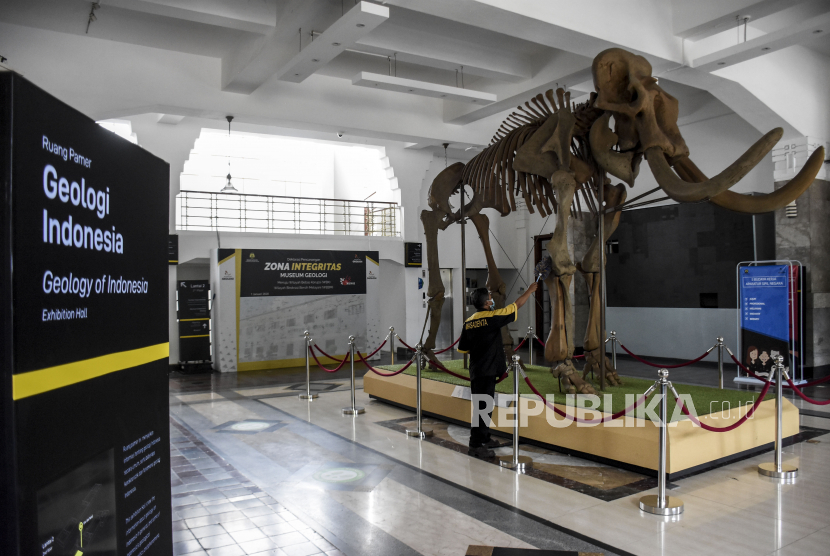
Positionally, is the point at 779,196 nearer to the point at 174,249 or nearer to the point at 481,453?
the point at 481,453

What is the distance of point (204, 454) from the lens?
19.7 ft

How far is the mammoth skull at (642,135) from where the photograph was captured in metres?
4.46

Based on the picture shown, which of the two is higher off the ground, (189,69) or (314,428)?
(189,69)

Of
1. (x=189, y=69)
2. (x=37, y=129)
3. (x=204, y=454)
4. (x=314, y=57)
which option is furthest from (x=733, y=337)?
(x=37, y=129)

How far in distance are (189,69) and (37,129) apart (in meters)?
9.00

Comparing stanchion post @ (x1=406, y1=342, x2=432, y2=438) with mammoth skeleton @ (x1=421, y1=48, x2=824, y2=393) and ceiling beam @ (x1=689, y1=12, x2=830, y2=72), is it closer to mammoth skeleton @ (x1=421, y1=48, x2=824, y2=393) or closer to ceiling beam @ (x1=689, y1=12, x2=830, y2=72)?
mammoth skeleton @ (x1=421, y1=48, x2=824, y2=393)

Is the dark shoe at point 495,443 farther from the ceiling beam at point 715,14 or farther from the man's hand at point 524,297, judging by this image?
the ceiling beam at point 715,14

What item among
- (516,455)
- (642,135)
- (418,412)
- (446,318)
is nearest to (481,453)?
(516,455)

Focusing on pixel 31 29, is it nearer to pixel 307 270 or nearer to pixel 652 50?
pixel 307 270

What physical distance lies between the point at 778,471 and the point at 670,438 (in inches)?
40.9

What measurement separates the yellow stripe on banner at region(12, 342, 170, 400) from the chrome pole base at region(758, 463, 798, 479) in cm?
505

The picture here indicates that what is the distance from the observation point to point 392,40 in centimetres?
873

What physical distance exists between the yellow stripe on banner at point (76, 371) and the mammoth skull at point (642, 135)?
3.95 metres

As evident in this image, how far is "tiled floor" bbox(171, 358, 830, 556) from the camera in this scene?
378cm
